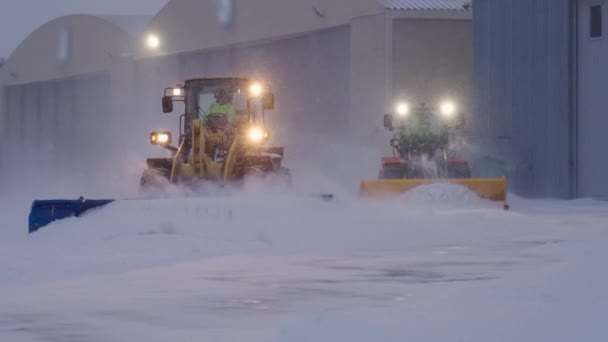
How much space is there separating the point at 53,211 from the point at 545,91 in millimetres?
15846

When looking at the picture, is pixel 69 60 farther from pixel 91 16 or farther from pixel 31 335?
pixel 31 335

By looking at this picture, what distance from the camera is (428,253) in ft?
48.0

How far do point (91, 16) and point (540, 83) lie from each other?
2528 cm

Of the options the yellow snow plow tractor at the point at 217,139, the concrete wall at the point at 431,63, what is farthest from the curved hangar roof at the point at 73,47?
the yellow snow plow tractor at the point at 217,139

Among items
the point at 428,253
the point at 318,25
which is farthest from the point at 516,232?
the point at 318,25

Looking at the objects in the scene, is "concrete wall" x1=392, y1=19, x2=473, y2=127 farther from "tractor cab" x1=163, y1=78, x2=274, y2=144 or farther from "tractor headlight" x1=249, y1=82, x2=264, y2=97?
"tractor headlight" x1=249, y1=82, x2=264, y2=97

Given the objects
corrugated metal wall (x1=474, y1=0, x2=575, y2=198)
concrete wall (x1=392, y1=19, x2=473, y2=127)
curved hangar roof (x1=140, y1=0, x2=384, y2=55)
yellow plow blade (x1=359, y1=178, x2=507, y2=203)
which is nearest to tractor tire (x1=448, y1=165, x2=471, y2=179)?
yellow plow blade (x1=359, y1=178, x2=507, y2=203)

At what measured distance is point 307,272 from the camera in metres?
12.3

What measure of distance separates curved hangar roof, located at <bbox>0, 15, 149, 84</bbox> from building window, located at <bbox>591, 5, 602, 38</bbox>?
901 inches

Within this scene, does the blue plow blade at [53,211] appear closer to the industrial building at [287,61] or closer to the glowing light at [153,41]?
the industrial building at [287,61]

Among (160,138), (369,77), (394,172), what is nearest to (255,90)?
(160,138)

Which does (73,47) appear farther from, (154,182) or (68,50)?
(154,182)

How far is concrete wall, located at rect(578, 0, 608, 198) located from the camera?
27156mm

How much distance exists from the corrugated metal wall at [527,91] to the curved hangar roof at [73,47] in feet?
63.4
